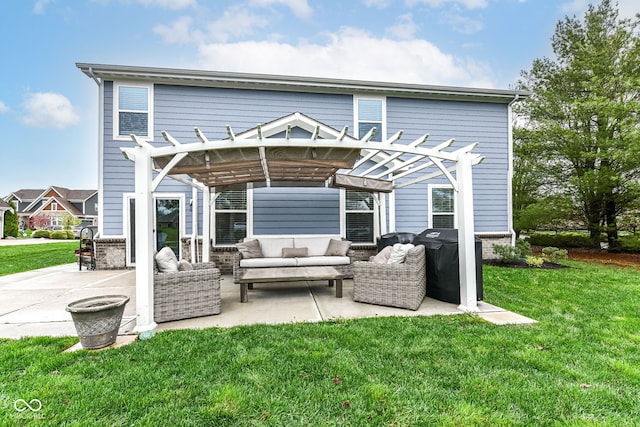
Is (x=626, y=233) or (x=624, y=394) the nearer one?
(x=624, y=394)

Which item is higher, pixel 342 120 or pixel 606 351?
pixel 342 120

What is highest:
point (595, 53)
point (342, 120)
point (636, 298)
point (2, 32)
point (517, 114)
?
point (2, 32)

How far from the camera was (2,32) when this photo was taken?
10.5 meters

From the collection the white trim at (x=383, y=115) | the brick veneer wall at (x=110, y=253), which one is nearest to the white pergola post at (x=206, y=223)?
the brick veneer wall at (x=110, y=253)

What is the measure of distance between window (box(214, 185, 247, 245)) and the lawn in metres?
4.62

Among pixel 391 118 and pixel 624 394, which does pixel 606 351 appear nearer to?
pixel 624 394

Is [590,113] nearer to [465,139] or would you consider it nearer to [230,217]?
[465,139]

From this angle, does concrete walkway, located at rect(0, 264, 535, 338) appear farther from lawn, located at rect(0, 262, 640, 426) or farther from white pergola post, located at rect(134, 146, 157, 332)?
lawn, located at rect(0, 262, 640, 426)

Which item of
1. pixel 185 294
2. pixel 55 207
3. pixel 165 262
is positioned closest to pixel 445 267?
pixel 185 294

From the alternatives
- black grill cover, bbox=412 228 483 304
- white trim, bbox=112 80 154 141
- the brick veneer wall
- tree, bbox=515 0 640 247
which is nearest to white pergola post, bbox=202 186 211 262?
white trim, bbox=112 80 154 141

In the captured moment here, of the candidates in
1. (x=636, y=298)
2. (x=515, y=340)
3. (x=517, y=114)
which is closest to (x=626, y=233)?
(x=517, y=114)

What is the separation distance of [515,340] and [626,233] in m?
13.7

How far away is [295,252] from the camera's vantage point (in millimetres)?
7168

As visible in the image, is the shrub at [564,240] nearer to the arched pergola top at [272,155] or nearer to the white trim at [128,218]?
the arched pergola top at [272,155]
